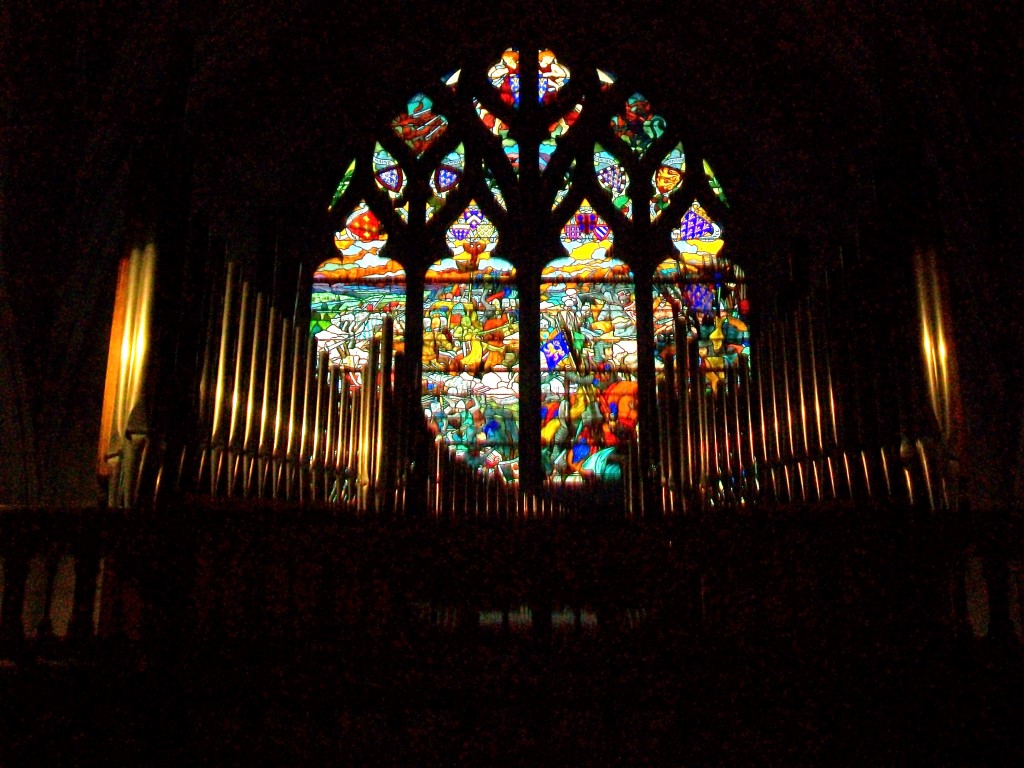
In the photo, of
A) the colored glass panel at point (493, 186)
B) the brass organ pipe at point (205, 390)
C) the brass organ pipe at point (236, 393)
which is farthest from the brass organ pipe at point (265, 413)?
the colored glass panel at point (493, 186)

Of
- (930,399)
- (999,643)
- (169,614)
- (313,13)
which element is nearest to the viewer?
(999,643)

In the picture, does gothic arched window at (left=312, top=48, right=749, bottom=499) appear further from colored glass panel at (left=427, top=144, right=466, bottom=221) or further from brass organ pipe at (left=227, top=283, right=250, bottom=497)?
brass organ pipe at (left=227, top=283, right=250, bottom=497)

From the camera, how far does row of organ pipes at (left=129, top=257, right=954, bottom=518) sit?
6.03 meters

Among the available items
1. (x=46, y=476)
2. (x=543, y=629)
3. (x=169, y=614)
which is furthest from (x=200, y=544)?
(x=46, y=476)

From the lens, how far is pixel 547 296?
1023cm

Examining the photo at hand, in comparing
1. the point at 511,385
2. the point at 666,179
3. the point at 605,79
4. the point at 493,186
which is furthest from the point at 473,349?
the point at 605,79

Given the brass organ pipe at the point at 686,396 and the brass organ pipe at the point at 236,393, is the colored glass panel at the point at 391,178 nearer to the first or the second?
the brass organ pipe at the point at 686,396

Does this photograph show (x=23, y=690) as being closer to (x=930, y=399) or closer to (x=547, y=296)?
(x=930, y=399)

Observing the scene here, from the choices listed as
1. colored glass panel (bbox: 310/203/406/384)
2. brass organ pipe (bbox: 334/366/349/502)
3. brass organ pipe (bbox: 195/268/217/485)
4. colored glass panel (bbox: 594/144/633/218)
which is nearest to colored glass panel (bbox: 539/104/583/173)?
colored glass panel (bbox: 594/144/633/218)

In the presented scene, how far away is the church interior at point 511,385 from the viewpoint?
5180 mm

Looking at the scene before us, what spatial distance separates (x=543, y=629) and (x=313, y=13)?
6242 mm

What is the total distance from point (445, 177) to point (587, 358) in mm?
2261

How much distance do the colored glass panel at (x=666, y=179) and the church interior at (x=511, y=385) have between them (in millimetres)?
46

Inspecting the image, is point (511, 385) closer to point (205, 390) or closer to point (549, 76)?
point (549, 76)
